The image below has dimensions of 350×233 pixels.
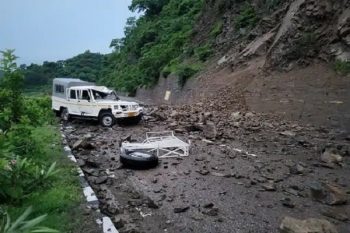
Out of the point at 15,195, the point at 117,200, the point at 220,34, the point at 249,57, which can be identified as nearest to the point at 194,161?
the point at 117,200

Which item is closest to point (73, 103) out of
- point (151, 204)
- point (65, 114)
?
point (65, 114)

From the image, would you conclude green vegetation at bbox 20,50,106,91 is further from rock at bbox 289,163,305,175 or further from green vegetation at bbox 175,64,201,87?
rock at bbox 289,163,305,175

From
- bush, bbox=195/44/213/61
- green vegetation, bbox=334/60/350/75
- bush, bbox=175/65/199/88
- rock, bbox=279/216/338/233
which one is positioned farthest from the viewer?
bush, bbox=195/44/213/61

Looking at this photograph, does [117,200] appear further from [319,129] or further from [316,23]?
[316,23]

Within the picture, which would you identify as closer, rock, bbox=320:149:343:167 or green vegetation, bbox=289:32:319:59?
rock, bbox=320:149:343:167

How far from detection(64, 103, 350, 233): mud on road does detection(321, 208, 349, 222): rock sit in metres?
0.02

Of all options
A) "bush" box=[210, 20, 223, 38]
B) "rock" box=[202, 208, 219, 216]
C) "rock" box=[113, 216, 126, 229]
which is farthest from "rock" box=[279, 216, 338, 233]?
"bush" box=[210, 20, 223, 38]

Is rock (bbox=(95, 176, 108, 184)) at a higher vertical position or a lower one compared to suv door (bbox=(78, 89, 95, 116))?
lower

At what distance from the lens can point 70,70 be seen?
81562mm

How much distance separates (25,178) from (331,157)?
27.5ft

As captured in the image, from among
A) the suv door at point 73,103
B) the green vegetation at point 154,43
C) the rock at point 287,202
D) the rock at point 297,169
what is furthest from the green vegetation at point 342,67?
the green vegetation at point 154,43

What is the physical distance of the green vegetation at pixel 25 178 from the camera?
5.56m

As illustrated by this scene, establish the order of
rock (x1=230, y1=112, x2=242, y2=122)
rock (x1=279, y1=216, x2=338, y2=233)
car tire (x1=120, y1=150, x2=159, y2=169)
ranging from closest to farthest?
rock (x1=279, y1=216, x2=338, y2=233) < car tire (x1=120, y1=150, x2=159, y2=169) < rock (x1=230, y1=112, x2=242, y2=122)

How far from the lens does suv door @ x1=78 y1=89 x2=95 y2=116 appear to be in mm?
20078
